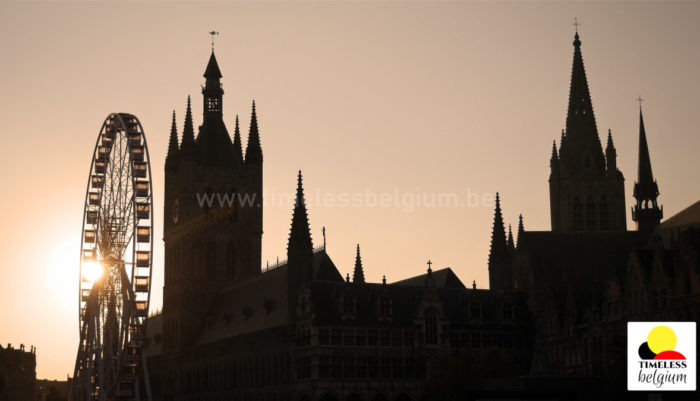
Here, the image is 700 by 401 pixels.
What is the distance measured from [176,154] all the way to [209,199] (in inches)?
501

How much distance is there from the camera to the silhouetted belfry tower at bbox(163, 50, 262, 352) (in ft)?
541

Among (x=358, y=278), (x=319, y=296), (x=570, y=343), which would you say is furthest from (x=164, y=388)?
(x=570, y=343)

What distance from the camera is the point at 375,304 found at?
127 metres

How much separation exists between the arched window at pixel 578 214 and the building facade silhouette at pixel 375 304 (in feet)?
0.97

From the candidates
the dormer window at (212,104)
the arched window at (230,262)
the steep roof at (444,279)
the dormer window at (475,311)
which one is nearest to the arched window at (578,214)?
the steep roof at (444,279)

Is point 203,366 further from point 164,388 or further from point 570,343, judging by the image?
point 570,343

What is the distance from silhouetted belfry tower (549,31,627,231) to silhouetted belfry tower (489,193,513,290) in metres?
38.2

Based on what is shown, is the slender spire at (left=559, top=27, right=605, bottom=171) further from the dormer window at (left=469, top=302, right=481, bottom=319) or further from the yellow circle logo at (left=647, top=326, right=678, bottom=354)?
the yellow circle logo at (left=647, top=326, right=678, bottom=354)

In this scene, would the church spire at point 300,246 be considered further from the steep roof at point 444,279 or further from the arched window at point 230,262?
the arched window at point 230,262

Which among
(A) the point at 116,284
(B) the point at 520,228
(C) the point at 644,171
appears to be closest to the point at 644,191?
(C) the point at 644,171

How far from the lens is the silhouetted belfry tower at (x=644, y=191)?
174 meters

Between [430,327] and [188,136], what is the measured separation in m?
51.0

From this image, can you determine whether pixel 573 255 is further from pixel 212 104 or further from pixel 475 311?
pixel 212 104

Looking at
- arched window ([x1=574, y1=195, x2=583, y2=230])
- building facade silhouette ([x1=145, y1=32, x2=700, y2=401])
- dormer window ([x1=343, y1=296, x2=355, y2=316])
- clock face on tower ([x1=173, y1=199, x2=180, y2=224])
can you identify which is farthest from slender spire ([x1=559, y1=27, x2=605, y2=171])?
dormer window ([x1=343, y1=296, x2=355, y2=316])
